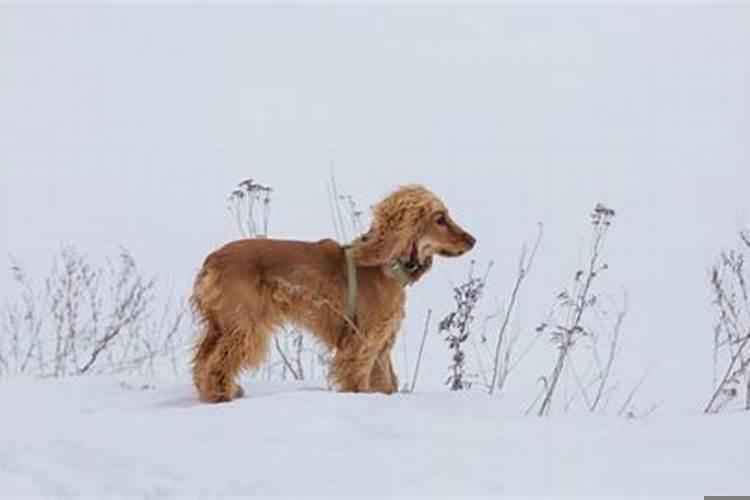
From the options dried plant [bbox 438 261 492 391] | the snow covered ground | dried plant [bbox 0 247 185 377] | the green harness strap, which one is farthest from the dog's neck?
dried plant [bbox 0 247 185 377]

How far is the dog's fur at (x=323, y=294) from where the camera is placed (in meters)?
5.16

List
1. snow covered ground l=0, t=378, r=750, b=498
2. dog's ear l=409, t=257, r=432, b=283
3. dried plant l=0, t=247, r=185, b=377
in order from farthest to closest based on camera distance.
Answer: dried plant l=0, t=247, r=185, b=377 < dog's ear l=409, t=257, r=432, b=283 < snow covered ground l=0, t=378, r=750, b=498

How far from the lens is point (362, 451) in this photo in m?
3.71

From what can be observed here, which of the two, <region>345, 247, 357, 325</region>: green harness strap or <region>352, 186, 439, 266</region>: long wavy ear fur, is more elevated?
<region>352, 186, 439, 266</region>: long wavy ear fur

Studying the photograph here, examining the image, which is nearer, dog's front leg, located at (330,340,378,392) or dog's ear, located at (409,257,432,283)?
dog's front leg, located at (330,340,378,392)

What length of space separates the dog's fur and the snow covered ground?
680 mm

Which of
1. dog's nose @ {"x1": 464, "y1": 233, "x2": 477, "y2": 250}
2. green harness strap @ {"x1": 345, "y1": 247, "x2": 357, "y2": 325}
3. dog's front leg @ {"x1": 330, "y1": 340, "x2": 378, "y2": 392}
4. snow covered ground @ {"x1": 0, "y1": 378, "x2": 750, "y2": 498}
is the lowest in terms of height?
snow covered ground @ {"x1": 0, "y1": 378, "x2": 750, "y2": 498}

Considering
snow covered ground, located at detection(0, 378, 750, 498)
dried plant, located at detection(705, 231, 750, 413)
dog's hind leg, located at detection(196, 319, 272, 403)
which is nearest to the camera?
snow covered ground, located at detection(0, 378, 750, 498)

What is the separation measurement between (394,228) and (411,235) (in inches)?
3.5

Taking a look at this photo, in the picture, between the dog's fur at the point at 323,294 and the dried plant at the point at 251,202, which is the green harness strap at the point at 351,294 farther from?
the dried plant at the point at 251,202

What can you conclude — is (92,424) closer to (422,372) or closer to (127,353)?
(127,353)

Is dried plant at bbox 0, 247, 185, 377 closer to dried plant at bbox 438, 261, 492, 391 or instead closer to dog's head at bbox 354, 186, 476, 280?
dried plant at bbox 438, 261, 492, 391

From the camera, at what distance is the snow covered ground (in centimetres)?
339

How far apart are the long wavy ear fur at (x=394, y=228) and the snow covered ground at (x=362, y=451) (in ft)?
3.14
